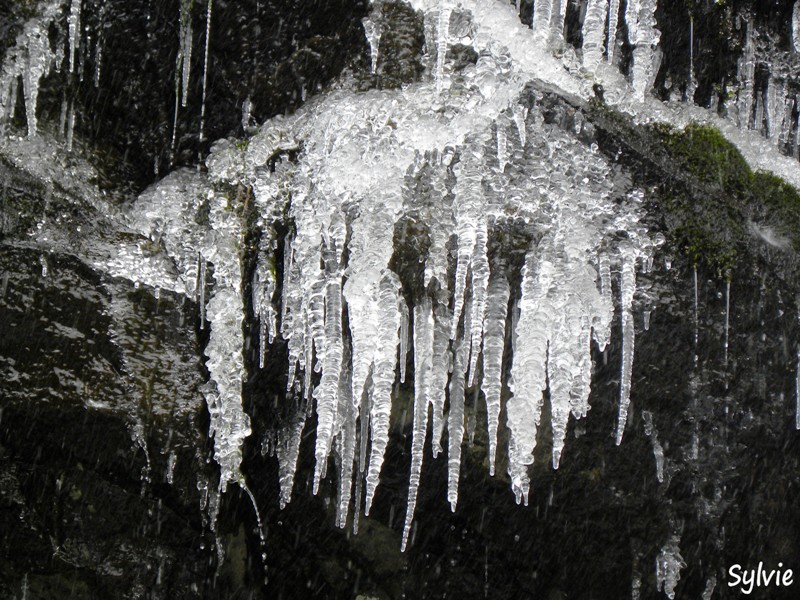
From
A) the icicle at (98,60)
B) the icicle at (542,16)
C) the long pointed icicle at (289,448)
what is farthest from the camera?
the long pointed icicle at (289,448)

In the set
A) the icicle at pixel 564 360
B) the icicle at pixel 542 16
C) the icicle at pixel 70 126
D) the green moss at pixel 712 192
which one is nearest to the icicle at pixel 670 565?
the icicle at pixel 564 360

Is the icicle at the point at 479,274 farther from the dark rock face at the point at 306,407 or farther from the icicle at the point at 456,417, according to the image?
the dark rock face at the point at 306,407

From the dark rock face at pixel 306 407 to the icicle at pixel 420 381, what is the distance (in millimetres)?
192

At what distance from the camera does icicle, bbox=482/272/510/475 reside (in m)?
2.89

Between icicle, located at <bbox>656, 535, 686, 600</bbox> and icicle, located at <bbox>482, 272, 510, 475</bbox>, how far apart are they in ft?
6.24

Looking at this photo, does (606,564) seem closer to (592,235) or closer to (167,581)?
(592,235)

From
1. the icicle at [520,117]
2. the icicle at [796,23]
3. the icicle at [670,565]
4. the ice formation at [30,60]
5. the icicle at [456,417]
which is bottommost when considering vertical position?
the icicle at [670,565]

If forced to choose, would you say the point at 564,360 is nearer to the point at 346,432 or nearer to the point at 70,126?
the point at 346,432

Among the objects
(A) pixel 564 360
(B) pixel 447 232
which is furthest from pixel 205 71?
(A) pixel 564 360

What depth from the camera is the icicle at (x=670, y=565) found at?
4305 mm

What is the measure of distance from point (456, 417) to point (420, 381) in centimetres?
23

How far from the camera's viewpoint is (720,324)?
3.54 metres

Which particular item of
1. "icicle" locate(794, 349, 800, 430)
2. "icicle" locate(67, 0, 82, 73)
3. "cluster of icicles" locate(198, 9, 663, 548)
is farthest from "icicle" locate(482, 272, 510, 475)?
"icicle" locate(67, 0, 82, 73)

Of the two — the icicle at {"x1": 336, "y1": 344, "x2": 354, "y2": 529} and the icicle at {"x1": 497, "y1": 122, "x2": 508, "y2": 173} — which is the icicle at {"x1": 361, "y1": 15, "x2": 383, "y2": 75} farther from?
the icicle at {"x1": 336, "y1": 344, "x2": 354, "y2": 529}
